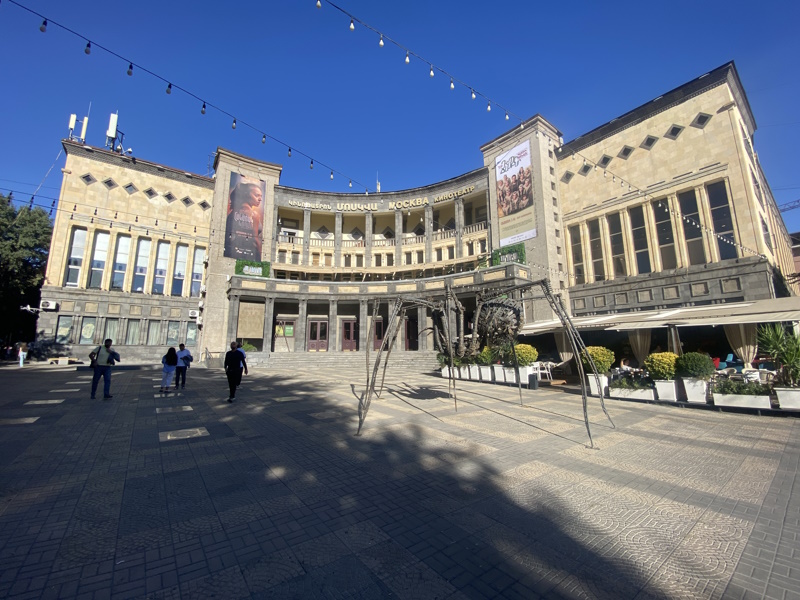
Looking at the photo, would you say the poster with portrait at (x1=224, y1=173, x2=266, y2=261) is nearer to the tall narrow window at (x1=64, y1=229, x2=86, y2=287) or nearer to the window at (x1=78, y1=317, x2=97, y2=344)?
the tall narrow window at (x1=64, y1=229, x2=86, y2=287)

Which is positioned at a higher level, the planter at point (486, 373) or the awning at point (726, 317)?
the awning at point (726, 317)

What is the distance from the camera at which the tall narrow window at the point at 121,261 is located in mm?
35406

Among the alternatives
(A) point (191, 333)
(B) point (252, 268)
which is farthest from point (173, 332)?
(B) point (252, 268)

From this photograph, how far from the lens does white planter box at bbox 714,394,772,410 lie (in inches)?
376

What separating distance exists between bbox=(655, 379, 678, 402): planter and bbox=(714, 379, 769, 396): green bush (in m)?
1.09

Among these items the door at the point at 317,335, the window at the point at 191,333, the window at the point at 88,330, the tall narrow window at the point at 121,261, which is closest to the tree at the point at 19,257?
the tall narrow window at the point at 121,261

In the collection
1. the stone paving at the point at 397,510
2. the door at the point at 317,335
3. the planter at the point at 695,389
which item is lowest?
the stone paving at the point at 397,510

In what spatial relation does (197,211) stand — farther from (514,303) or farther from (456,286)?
(514,303)

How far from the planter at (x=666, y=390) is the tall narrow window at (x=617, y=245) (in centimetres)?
1838

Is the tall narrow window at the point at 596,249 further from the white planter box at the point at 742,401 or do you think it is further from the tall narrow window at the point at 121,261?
the tall narrow window at the point at 121,261

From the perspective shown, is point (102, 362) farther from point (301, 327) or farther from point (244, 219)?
point (244, 219)

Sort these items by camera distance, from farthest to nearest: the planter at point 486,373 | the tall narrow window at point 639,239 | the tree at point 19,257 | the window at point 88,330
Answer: the window at point 88,330, the tree at point 19,257, the tall narrow window at point 639,239, the planter at point 486,373

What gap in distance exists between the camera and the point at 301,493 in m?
4.65

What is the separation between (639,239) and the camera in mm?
26531
